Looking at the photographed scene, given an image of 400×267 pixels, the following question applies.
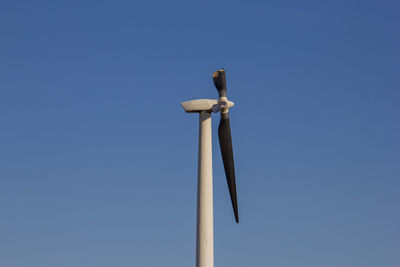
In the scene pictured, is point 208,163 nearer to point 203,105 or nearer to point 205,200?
point 205,200

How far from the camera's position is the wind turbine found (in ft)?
159

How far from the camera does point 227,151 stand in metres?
54.0

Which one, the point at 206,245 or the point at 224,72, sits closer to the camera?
the point at 206,245

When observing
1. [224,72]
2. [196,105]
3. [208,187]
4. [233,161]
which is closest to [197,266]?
[208,187]

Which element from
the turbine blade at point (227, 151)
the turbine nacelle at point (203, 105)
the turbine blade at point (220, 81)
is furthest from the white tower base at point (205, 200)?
the turbine blade at point (220, 81)

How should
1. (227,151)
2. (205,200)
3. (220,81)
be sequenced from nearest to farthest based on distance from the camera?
(205,200), (220,81), (227,151)

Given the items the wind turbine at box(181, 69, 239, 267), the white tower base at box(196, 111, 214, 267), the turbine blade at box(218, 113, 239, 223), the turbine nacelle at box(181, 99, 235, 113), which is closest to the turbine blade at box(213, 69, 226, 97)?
the wind turbine at box(181, 69, 239, 267)

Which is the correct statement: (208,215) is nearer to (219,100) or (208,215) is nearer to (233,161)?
(233,161)

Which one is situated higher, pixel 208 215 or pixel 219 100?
pixel 219 100

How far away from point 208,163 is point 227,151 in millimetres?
3897

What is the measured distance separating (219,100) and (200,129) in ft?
11.0

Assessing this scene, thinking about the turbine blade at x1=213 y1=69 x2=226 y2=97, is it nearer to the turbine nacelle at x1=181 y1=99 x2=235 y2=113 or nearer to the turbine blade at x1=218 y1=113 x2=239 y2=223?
the turbine nacelle at x1=181 y1=99 x2=235 y2=113

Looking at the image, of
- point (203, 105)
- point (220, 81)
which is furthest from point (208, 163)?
point (220, 81)

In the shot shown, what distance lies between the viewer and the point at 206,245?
1902 inches
